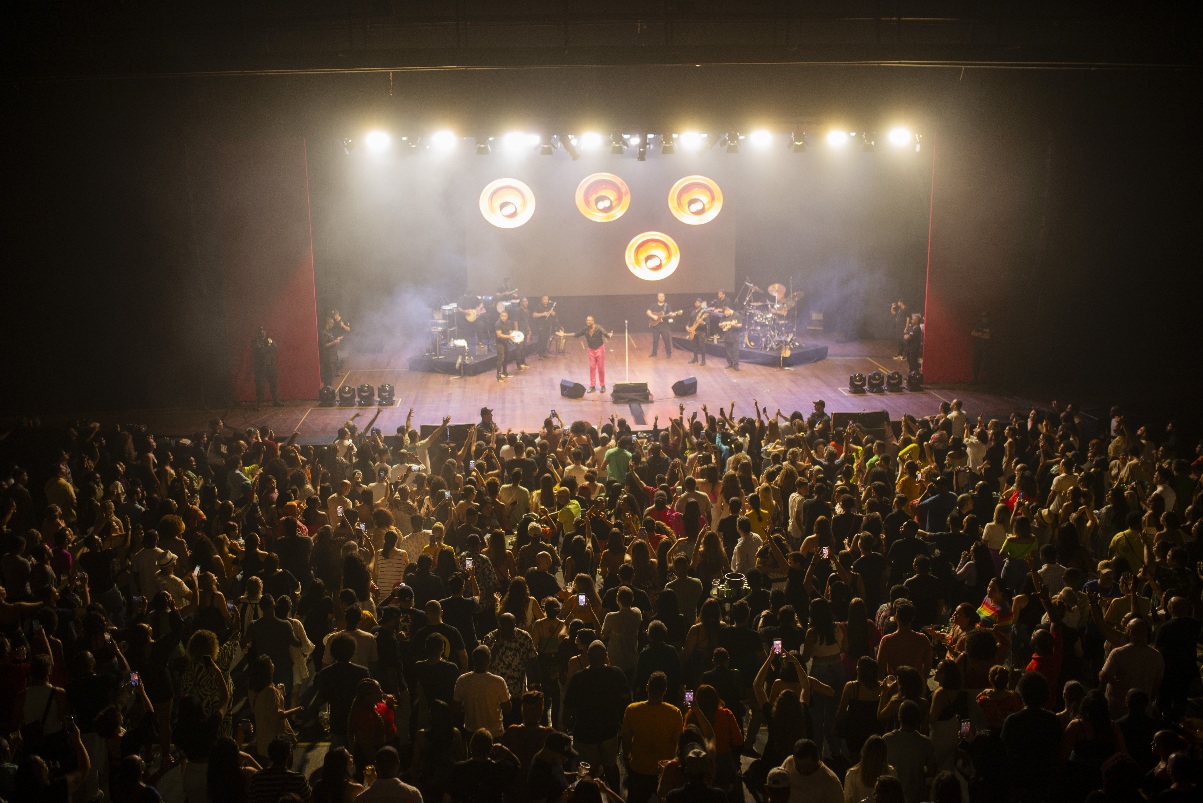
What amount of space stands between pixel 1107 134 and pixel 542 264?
1140cm

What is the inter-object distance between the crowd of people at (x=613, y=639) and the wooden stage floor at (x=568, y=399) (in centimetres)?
619

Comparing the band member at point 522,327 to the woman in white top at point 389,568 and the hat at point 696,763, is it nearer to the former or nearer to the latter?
the woman in white top at point 389,568

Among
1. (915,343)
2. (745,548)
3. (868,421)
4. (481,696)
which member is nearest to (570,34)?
(868,421)

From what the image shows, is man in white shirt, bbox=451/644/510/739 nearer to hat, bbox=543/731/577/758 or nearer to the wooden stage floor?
hat, bbox=543/731/577/758

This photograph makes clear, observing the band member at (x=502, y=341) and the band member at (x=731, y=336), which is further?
the band member at (x=731, y=336)

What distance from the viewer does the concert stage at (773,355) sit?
67.2ft

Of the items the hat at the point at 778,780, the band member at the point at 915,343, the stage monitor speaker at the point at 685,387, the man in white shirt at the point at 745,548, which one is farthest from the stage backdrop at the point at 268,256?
the hat at the point at 778,780

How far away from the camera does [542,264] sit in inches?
874

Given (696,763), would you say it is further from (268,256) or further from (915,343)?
(915,343)

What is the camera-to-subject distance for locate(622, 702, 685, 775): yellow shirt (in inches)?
208

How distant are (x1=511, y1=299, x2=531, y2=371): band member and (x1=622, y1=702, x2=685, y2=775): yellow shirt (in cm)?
→ 1523

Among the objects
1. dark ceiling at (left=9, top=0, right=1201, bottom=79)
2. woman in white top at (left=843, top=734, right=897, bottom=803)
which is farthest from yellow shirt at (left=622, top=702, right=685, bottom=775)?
dark ceiling at (left=9, top=0, right=1201, bottom=79)

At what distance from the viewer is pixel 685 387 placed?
17766mm

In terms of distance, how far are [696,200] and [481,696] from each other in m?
18.0
